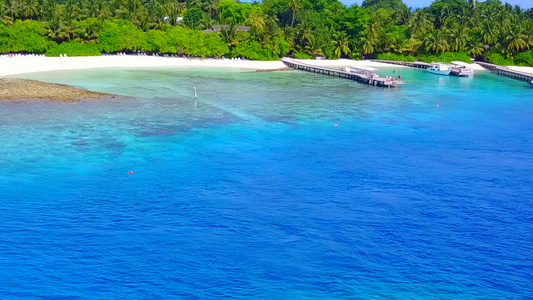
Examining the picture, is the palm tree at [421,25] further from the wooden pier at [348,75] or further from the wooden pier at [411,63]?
the wooden pier at [348,75]

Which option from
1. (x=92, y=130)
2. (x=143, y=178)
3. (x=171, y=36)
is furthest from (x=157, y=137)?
(x=171, y=36)

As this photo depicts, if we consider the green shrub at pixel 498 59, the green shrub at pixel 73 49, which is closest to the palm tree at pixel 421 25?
the green shrub at pixel 498 59

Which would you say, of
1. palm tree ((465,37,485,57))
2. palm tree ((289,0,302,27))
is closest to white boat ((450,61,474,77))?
palm tree ((465,37,485,57))

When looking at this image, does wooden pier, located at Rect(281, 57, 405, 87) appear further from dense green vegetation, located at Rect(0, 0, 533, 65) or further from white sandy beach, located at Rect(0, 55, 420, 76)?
dense green vegetation, located at Rect(0, 0, 533, 65)

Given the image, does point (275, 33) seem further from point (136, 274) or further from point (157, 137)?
point (136, 274)

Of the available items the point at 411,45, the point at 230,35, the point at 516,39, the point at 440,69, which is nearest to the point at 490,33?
the point at 516,39

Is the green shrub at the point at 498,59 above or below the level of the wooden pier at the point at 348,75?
above

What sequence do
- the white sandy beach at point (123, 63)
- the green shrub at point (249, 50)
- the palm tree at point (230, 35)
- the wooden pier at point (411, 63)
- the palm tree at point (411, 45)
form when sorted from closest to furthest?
the white sandy beach at point (123, 63), the palm tree at point (230, 35), the green shrub at point (249, 50), the wooden pier at point (411, 63), the palm tree at point (411, 45)
